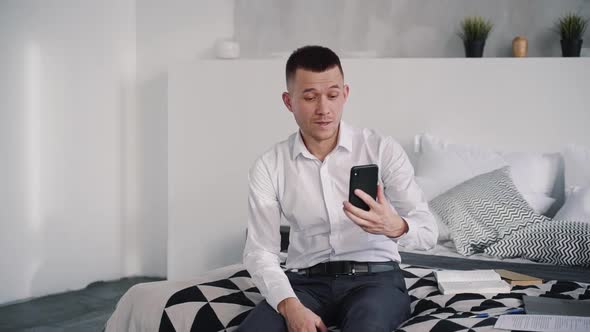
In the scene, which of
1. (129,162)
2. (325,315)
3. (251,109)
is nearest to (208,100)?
(251,109)

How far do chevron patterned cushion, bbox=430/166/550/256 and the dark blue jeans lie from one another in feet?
3.57

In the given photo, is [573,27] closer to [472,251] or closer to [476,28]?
[476,28]

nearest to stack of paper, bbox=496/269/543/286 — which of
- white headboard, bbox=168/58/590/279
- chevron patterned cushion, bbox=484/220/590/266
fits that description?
chevron patterned cushion, bbox=484/220/590/266

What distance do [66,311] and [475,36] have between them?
279 centimetres

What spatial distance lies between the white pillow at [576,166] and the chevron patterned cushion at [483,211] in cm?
39

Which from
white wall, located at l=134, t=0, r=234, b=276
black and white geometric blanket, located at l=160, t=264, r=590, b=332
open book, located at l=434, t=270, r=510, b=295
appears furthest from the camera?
white wall, located at l=134, t=0, r=234, b=276

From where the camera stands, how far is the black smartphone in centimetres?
179

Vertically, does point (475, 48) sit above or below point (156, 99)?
above

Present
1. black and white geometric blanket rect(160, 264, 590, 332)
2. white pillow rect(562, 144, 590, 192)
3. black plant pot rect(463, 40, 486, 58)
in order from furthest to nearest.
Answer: black plant pot rect(463, 40, 486, 58), white pillow rect(562, 144, 590, 192), black and white geometric blanket rect(160, 264, 590, 332)

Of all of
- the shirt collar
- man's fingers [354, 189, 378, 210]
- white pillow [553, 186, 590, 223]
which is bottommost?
white pillow [553, 186, 590, 223]

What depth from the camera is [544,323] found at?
1.67 metres

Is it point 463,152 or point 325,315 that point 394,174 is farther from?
point 463,152

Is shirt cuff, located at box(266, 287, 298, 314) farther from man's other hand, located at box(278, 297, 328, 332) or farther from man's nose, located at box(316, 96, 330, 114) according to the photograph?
man's nose, located at box(316, 96, 330, 114)

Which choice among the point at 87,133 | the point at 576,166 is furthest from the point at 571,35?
the point at 87,133
